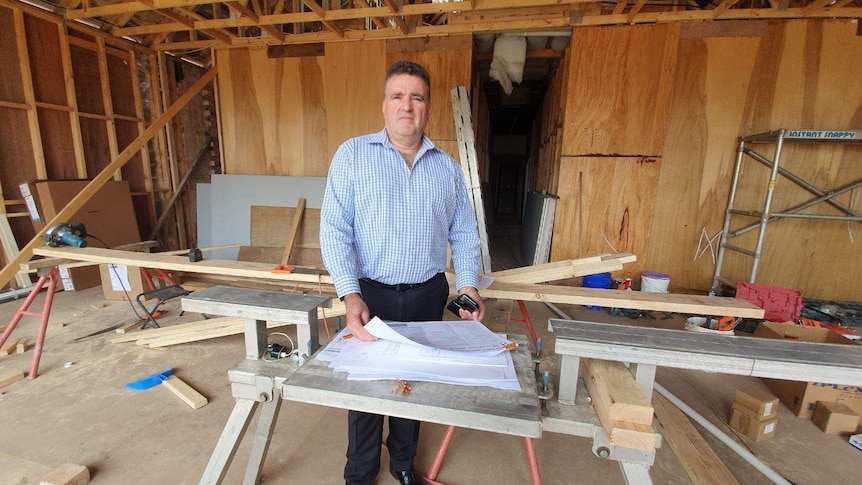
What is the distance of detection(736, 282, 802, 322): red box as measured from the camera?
275 centimetres

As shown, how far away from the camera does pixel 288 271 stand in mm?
2318

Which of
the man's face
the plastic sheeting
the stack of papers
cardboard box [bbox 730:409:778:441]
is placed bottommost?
cardboard box [bbox 730:409:778:441]

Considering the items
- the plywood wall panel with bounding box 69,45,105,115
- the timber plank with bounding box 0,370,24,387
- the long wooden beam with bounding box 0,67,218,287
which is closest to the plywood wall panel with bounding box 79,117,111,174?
the plywood wall panel with bounding box 69,45,105,115

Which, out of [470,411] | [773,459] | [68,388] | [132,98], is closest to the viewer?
[470,411]

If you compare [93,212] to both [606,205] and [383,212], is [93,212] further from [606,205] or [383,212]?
[606,205]

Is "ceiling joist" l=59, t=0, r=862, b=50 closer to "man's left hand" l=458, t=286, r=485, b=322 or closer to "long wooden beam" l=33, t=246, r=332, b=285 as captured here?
"long wooden beam" l=33, t=246, r=332, b=285

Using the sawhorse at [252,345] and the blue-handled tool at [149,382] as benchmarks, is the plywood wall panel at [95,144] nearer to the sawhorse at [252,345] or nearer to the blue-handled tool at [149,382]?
the blue-handled tool at [149,382]

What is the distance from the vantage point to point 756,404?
186cm

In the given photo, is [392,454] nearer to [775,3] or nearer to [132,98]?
[775,3]

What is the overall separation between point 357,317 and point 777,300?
11.5 ft

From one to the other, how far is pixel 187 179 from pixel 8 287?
2444 mm

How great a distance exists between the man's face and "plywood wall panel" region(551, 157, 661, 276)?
2992 millimetres

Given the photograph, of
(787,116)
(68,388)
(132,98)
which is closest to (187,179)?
(132,98)

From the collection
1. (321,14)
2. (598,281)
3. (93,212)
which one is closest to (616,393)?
(598,281)
